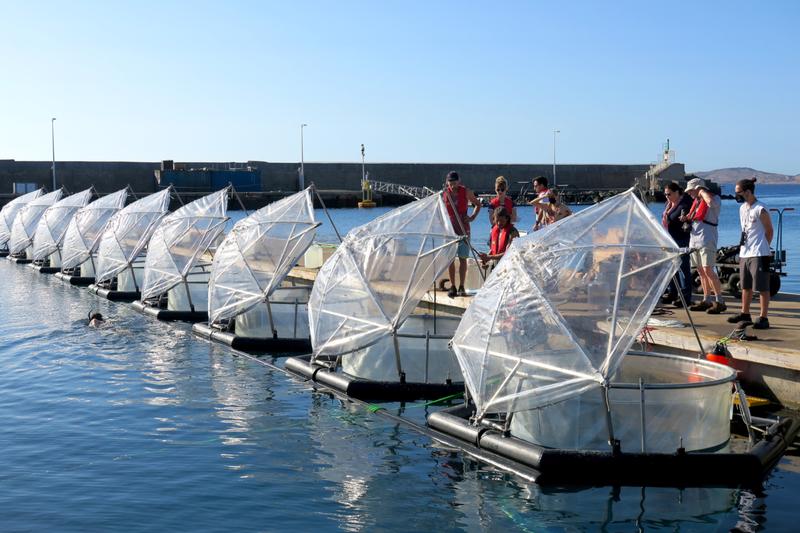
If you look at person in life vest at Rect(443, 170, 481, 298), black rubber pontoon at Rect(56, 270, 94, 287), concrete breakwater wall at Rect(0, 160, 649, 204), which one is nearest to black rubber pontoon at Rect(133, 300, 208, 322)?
person in life vest at Rect(443, 170, 481, 298)

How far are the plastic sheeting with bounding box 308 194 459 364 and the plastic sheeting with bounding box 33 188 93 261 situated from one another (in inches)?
1062

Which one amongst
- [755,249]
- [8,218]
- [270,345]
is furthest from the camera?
[8,218]

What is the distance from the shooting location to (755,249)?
43.6 feet

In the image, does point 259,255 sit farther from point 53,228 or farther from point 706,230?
point 53,228

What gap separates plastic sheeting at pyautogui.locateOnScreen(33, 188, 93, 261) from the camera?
38972 mm

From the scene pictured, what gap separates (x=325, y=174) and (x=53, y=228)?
7694cm

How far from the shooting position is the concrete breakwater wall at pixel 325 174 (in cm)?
9700

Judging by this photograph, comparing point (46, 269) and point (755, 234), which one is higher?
point (755, 234)

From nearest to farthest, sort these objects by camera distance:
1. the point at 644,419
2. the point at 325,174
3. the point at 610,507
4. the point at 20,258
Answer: the point at 610,507 < the point at 644,419 < the point at 20,258 < the point at 325,174

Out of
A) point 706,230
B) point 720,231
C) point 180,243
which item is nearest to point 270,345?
point 180,243

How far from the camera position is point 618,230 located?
10.9m

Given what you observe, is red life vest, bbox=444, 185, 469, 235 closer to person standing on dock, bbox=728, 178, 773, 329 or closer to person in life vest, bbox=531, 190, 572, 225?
person in life vest, bbox=531, 190, 572, 225

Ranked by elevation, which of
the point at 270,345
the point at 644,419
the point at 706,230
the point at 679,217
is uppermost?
the point at 679,217

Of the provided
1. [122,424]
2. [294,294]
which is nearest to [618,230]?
[122,424]
